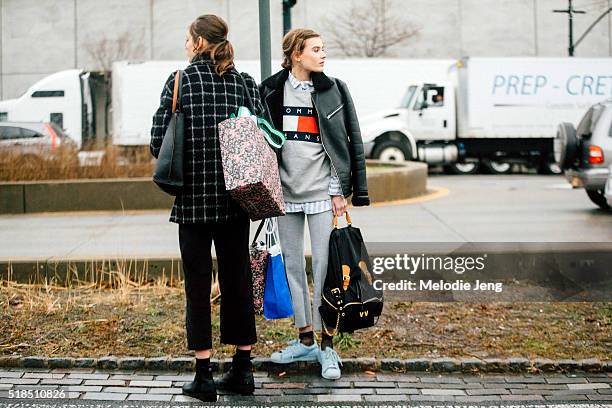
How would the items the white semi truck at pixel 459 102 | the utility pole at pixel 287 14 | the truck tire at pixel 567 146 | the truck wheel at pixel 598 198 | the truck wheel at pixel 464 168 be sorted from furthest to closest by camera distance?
the truck wheel at pixel 464 168, the white semi truck at pixel 459 102, the truck wheel at pixel 598 198, the truck tire at pixel 567 146, the utility pole at pixel 287 14

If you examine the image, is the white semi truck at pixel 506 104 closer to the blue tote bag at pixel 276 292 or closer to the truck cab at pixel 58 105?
the truck cab at pixel 58 105

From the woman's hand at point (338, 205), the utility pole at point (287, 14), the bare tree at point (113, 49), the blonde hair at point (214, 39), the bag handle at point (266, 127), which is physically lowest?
the woman's hand at point (338, 205)

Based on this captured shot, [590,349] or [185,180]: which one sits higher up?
[185,180]

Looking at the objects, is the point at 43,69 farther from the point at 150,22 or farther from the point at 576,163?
the point at 576,163

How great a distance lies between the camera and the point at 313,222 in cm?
483

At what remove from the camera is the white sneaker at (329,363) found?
15.4 ft

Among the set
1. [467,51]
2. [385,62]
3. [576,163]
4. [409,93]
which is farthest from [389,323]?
[467,51]

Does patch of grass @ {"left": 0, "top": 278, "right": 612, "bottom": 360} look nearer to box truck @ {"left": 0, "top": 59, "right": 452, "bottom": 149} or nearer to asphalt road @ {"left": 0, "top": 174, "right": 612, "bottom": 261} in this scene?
asphalt road @ {"left": 0, "top": 174, "right": 612, "bottom": 261}

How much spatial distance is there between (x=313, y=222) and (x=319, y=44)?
970 mm

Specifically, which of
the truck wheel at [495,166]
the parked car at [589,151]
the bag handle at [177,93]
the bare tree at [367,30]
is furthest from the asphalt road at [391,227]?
the bare tree at [367,30]

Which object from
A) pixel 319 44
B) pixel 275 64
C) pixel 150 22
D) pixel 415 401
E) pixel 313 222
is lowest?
pixel 415 401

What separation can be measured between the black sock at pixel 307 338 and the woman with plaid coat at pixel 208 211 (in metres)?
0.46

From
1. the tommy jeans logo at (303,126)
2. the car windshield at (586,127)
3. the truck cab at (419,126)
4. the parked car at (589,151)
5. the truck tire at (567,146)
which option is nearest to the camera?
the tommy jeans logo at (303,126)

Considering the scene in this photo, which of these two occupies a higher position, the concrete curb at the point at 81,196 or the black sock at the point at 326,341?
the concrete curb at the point at 81,196
